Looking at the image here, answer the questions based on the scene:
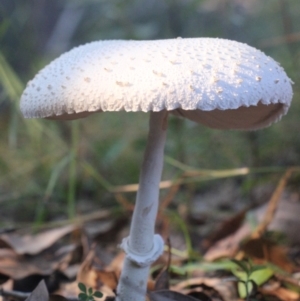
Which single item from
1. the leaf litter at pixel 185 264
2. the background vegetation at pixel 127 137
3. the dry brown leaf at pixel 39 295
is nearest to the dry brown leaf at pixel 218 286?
the leaf litter at pixel 185 264

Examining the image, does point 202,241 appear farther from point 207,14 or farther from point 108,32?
point 207,14

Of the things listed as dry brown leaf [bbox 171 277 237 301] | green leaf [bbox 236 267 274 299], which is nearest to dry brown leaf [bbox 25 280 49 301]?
dry brown leaf [bbox 171 277 237 301]

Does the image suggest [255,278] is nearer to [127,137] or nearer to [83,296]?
[83,296]

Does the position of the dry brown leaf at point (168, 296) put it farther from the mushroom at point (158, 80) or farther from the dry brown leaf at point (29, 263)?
the dry brown leaf at point (29, 263)

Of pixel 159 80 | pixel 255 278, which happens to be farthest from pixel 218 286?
pixel 159 80

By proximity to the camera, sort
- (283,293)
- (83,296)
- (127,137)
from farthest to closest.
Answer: (127,137), (283,293), (83,296)

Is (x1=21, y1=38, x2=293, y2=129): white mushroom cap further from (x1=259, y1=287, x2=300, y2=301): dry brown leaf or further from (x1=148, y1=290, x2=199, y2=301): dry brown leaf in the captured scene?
(x1=259, y1=287, x2=300, y2=301): dry brown leaf

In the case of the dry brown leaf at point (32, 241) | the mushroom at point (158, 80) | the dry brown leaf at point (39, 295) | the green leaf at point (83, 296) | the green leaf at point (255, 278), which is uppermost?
the mushroom at point (158, 80)
